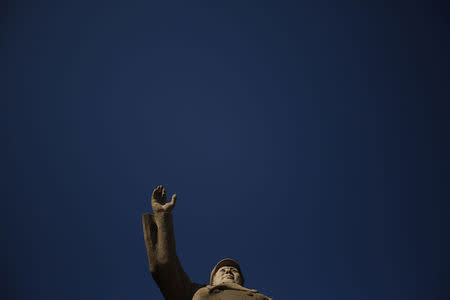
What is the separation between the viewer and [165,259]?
7.53 metres

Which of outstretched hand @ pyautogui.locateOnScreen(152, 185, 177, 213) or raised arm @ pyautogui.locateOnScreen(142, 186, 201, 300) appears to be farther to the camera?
outstretched hand @ pyautogui.locateOnScreen(152, 185, 177, 213)

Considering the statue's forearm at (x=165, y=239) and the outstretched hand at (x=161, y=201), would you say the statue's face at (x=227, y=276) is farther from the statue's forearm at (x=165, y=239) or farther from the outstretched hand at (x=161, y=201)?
the outstretched hand at (x=161, y=201)

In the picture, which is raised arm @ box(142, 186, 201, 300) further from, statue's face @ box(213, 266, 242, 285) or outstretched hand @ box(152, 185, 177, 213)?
statue's face @ box(213, 266, 242, 285)

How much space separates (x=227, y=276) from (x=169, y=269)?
6.47 feet

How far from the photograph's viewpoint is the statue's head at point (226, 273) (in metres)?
8.91

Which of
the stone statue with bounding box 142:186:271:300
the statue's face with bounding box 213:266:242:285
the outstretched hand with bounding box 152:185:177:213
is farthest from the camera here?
the statue's face with bounding box 213:266:242:285

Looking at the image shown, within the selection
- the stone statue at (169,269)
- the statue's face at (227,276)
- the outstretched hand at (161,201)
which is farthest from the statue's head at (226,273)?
the outstretched hand at (161,201)

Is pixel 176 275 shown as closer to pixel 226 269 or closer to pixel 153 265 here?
pixel 153 265

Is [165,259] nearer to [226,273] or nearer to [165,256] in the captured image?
[165,256]

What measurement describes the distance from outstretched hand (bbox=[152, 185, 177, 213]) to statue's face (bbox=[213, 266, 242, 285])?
7.39ft

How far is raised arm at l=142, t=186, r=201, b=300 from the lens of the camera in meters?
7.52

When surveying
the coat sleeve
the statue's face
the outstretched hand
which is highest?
the outstretched hand

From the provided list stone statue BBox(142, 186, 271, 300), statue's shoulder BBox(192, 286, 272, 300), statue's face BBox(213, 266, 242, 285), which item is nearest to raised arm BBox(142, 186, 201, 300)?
stone statue BBox(142, 186, 271, 300)

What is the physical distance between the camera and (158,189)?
872 centimetres
